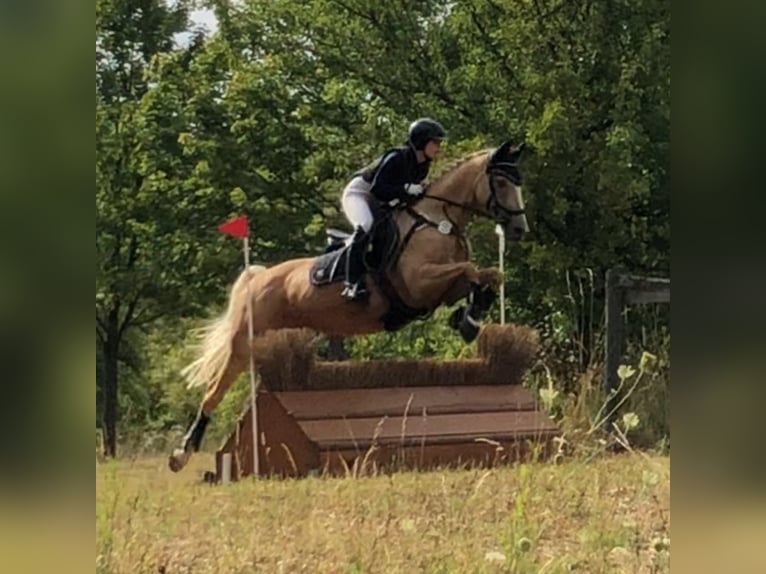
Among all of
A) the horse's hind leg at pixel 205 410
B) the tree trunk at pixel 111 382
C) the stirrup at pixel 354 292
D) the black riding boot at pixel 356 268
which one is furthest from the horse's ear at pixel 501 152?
the tree trunk at pixel 111 382

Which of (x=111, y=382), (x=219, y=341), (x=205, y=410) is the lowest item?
(x=205, y=410)

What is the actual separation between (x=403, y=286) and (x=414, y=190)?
0.33 m

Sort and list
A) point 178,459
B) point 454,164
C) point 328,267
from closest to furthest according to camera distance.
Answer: point 178,459, point 328,267, point 454,164

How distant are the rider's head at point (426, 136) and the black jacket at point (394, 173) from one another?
3cm

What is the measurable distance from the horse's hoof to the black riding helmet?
4.17ft

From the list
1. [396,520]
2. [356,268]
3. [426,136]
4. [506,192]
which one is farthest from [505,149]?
[396,520]

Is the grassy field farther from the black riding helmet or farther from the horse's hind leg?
the black riding helmet

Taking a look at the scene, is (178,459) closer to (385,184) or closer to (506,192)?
(385,184)

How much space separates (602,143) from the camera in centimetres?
401

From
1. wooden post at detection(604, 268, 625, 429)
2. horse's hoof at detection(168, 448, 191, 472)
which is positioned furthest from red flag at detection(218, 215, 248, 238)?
wooden post at detection(604, 268, 625, 429)

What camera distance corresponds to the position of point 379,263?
12.7 feet

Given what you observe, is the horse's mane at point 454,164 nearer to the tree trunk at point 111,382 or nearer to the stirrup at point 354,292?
the stirrup at point 354,292
